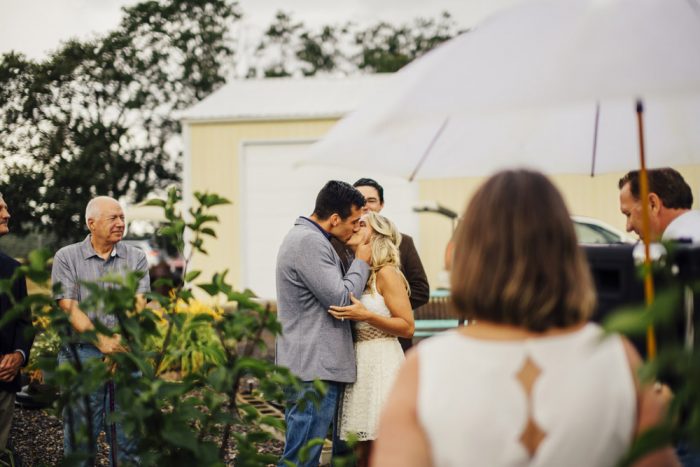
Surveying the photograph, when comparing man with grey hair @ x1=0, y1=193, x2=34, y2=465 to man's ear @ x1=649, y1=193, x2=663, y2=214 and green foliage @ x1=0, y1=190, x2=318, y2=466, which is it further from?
man's ear @ x1=649, y1=193, x2=663, y2=214

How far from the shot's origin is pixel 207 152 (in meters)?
14.4

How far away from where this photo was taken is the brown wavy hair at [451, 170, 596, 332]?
5.49ft

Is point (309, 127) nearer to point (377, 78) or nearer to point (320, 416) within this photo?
point (377, 78)

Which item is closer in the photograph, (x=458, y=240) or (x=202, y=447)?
(x=458, y=240)

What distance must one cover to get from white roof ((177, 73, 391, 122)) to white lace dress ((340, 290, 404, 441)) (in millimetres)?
8924

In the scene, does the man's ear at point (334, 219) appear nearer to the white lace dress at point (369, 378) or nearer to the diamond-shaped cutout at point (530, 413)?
the white lace dress at point (369, 378)

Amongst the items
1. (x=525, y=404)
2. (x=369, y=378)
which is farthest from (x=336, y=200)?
(x=525, y=404)

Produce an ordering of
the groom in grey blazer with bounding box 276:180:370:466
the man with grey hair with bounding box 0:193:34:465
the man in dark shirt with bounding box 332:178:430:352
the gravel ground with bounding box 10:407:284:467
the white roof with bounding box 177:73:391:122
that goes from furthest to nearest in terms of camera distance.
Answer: the white roof with bounding box 177:73:391:122, the gravel ground with bounding box 10:407:284:467, the man in dark shirt with bounding box 332:178:430:352, the man with grey hair with bounding box 0:193:34:465, the groom in grey blazer with bounding box 276:180:370:466

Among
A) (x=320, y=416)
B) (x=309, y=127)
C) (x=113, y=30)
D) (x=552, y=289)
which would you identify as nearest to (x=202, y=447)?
(x=552, y=289)

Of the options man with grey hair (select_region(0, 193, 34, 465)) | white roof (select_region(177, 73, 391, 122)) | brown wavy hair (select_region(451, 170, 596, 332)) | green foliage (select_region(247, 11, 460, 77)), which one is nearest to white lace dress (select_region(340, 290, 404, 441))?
man with grey hair (select_region(0, 193, 34, 465))

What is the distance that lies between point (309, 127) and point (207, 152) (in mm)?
1880

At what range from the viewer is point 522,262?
1.70m

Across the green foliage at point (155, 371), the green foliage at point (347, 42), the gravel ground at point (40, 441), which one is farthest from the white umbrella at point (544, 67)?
the green foliage at point (347, 42)

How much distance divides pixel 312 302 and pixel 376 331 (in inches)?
17.6
